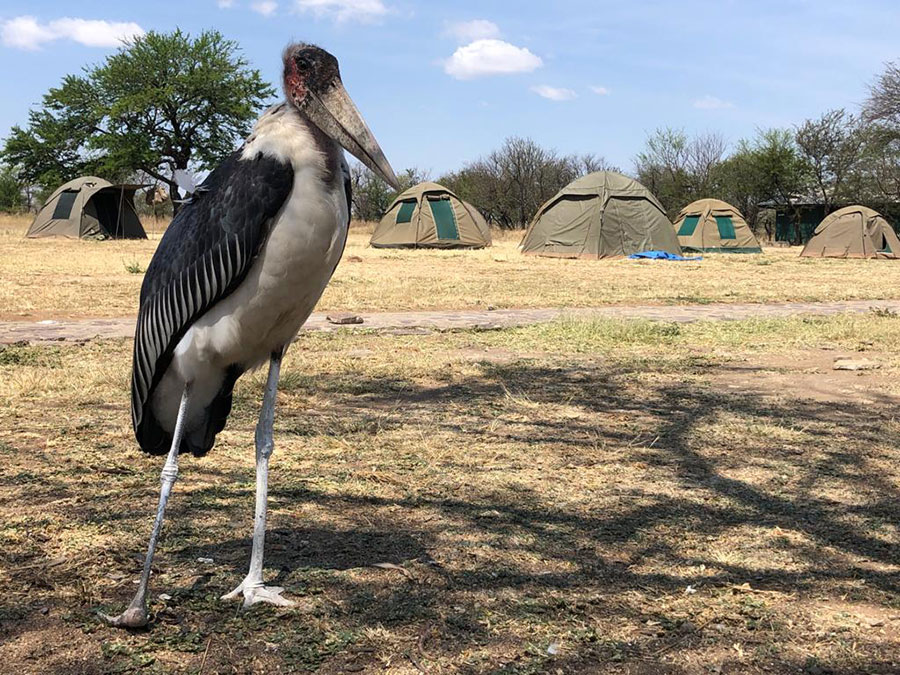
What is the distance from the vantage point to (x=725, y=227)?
30.6 m

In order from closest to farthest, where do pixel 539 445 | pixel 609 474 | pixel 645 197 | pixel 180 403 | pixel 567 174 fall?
pixel 180 403
pixel 609 474
pixel 539 445
pixel 645 197
pixel 567 174

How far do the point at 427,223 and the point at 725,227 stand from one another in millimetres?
10423

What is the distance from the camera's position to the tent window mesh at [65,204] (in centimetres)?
2840

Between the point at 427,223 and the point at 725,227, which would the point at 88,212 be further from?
the point at 725,227

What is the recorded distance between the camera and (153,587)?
2.84 m

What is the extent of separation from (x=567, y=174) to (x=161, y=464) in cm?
5046

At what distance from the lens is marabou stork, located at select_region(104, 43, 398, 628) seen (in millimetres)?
2572

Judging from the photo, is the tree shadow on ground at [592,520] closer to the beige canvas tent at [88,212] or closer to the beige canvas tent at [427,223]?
the beige canvas tent at [427,223]

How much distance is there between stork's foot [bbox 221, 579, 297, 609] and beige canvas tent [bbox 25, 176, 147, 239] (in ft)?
88.3

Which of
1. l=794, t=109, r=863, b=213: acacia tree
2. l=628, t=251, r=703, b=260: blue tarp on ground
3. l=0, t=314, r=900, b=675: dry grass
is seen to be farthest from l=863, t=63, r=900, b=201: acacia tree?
l=0, t=314, r=900, b=675: dry grass

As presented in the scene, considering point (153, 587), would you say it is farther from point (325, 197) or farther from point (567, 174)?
point (567, 174)

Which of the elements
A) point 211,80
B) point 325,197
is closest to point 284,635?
point 325,197

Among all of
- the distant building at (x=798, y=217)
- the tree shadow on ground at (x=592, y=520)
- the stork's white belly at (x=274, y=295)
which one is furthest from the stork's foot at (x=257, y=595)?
the distant building at (x=798, y=217)

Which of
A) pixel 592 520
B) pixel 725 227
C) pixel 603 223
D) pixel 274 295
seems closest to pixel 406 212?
pixel 603 223
